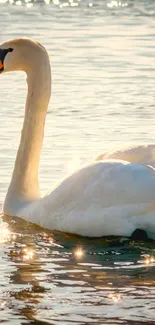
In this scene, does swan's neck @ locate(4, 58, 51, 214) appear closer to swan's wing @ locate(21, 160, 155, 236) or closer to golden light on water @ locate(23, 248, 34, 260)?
swan's wing @ locate(21, 160, 155, 236)

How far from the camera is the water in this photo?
27.3 feet

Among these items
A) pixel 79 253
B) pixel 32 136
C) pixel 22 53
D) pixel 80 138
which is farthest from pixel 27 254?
pixel 80 138

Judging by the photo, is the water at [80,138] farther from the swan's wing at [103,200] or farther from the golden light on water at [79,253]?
the swan's wing at [103,200]

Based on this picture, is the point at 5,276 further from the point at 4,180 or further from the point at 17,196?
the point at 4,180

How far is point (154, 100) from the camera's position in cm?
1658

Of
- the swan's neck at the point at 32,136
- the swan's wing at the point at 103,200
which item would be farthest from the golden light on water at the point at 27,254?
the swan's neck at the point at 32,136

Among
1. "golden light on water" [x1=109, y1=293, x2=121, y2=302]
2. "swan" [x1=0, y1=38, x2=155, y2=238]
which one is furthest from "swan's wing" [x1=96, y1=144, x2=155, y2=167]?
"golden light on water" [x1=109, y1=293, x2=121, y2=302]

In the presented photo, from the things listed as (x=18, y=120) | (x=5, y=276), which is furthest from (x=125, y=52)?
(x=5, y=276)

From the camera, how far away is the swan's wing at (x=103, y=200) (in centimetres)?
996

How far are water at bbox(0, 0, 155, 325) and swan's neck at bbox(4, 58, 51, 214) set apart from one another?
468mm

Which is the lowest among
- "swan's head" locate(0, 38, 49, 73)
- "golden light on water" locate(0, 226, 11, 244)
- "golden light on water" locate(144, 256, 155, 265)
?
"golden light on water" locate(144, 256, 155, 265)

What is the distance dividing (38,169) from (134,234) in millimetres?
2509

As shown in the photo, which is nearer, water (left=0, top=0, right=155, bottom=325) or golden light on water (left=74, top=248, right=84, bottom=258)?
water (left=0, top=0, right=155, bottom=325)

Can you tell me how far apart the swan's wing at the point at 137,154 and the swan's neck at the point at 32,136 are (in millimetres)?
1022
